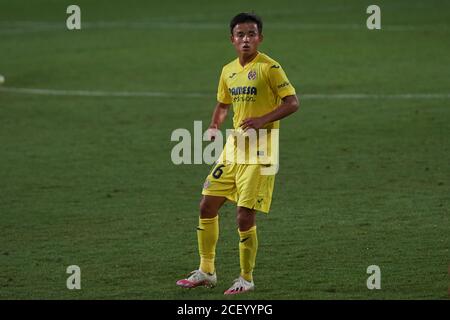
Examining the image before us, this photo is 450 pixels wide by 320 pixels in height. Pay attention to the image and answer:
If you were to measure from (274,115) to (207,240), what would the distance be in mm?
1333

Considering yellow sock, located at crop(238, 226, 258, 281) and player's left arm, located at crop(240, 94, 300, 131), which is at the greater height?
player's left arm, located at crop(240, 94, 300, 131)

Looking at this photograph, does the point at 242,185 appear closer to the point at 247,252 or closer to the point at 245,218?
the point at 245,218

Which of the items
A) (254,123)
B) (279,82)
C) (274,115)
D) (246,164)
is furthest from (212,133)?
(279,82)

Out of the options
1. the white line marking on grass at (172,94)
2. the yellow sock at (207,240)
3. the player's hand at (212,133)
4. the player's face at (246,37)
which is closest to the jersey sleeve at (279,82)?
the player's face at (246,37)

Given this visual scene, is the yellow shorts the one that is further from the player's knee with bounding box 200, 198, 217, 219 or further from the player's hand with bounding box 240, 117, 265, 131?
the player's hand with bounding box 240, 117, 265, 131

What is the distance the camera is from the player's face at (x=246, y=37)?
9609 millimetres

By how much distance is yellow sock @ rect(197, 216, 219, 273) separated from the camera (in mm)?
9930

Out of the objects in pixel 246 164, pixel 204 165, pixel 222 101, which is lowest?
pixel 204 165

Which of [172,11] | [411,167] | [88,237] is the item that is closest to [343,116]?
[411,167]

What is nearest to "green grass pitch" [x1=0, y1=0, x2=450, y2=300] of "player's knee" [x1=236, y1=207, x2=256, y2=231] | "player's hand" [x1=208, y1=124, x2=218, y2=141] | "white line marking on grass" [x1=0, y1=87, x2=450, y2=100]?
"white line marking on grass" [x1=0, y1=87, x2=450, y2=100]

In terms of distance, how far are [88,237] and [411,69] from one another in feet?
47.5

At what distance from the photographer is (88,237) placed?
12.1m

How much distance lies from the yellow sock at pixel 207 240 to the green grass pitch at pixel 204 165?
0.77ft

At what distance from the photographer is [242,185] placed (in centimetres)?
965
